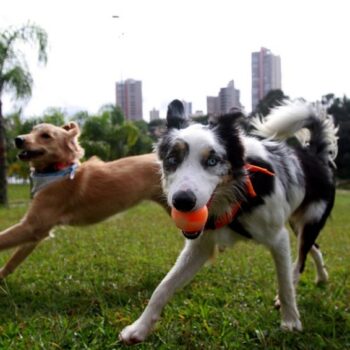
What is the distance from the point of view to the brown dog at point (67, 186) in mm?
5172

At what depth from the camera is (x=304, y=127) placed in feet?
16.5

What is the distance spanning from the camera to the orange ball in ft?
8.97

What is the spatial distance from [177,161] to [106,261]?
329cm

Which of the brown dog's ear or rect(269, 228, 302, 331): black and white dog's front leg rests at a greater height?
the brown dog's ear

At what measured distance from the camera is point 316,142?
498cm

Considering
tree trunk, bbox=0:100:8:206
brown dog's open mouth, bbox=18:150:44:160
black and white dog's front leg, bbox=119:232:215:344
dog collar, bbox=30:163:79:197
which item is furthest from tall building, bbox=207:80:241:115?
tree trunk, bbox=0:100:8:206

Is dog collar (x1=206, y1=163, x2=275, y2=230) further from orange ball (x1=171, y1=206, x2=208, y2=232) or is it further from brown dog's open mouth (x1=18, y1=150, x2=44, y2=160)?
brown dog's open mouth (x1=18, y1=150, x2=44, y2=160)

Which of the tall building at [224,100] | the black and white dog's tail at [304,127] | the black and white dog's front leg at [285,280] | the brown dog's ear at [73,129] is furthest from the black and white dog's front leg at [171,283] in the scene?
the brown dog's ear at [73,129]

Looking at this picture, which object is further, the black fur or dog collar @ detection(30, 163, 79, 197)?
dog collar @ detection(30, 163, 79, 197)

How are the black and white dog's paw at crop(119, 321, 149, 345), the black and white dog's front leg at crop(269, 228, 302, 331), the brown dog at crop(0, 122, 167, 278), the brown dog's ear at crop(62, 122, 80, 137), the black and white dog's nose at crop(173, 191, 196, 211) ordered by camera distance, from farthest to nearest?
the brown dog's ear at crop(62, 122, 80, 137) → the brown dog at crop(0, 122, 167, 278) → the black and white dog's front leg at crop(269, 228, 302, 331) → the black and white dog's paw at crop(119, 321, 149, 345) → the black and white dog's nose at crop(173, 191, 196, 211)

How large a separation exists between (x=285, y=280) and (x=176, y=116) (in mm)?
1475

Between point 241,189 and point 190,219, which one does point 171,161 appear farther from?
point 241,189

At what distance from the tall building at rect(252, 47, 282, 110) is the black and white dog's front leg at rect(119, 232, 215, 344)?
211cm

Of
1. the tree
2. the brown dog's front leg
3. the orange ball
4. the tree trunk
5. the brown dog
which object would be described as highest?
the tree
